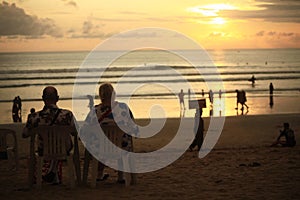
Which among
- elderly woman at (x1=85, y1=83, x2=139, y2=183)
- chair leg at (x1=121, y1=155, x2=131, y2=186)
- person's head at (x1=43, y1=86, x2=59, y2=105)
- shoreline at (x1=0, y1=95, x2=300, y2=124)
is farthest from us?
shoreline at (x1=0, y1=95, x2=300, y2=124)

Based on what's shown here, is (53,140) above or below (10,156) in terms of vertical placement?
above

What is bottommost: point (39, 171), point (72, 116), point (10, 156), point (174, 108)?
point (39, 171)

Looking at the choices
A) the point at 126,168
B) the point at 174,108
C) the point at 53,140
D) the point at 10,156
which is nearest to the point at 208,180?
the point at 126,168

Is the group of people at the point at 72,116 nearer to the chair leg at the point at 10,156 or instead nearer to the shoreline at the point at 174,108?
the chair leg at the point at 10,156

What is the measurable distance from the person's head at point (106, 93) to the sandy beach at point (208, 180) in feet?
4.07

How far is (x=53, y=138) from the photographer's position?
784 centimetres

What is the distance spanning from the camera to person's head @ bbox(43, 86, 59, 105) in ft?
25.7

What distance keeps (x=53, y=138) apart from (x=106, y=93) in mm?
945

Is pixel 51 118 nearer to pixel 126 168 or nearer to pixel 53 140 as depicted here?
pixel 53 140

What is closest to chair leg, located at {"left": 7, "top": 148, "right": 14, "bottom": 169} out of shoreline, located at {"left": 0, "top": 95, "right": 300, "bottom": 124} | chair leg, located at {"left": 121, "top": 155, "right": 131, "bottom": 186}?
chair leg, located at {"left": 121, "top": 155, "right": 131, "bottom": 186}

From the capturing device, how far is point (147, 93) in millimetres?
40656

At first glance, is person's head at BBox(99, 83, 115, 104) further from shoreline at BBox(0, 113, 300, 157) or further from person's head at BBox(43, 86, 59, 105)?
shoreline at BBox(0, 113, 300, 157)

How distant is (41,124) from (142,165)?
2.95 meters

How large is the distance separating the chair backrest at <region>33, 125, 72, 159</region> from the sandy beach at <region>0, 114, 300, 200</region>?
54 centimetres
